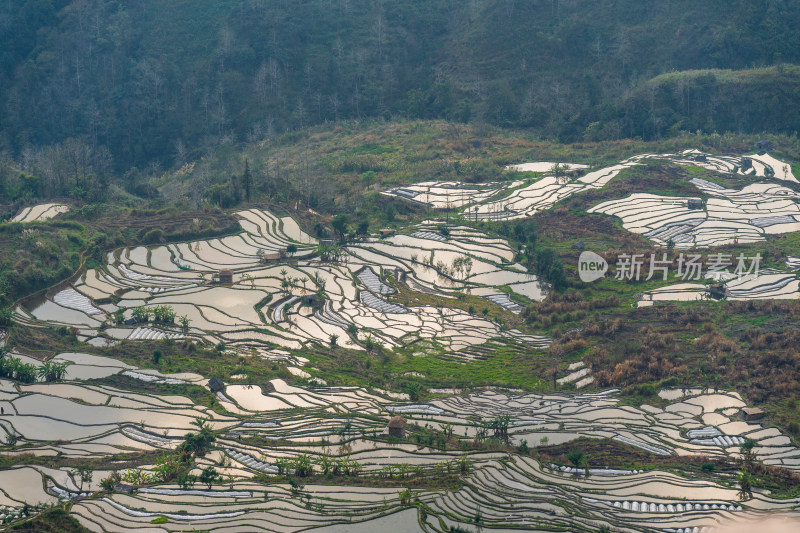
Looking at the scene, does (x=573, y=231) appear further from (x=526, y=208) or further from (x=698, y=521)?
(x=698, y=521)

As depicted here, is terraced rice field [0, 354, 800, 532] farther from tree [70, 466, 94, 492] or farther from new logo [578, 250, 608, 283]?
new logo [578, 250, 608, 283]

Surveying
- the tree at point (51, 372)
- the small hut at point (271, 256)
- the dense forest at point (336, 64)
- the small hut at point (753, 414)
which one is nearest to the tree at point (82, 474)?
the tree at point (51, 372)

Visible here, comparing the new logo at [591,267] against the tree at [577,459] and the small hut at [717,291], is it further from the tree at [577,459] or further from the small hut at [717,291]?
the tree at [577,459]

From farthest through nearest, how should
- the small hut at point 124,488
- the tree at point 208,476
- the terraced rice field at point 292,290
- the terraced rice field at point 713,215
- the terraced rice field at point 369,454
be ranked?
1. the terraced rice field at point 713,215
2. the terraced rice field at point 292,290
3. the tree at point 208,476
4. the small hut at point 124,488
5. the terraced rice field at point 369,454

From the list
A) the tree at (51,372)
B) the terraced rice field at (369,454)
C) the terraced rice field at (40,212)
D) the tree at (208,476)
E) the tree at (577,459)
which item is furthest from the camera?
the terraced rice field at (40,212)

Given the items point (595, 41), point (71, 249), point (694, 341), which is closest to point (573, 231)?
point (694, 341)

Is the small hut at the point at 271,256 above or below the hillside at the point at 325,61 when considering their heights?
below
